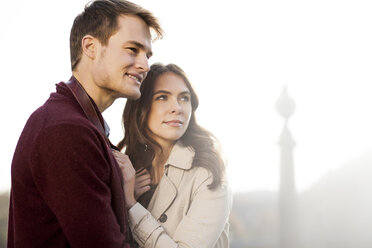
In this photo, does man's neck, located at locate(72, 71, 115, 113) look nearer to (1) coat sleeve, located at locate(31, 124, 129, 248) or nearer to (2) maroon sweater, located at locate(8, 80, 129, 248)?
(2) maroon sweater, located at locate(8, 80, 129, 248)

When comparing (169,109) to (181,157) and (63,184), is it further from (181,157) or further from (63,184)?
(63,184)

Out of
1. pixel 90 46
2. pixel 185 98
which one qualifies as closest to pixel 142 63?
pixel 90 46

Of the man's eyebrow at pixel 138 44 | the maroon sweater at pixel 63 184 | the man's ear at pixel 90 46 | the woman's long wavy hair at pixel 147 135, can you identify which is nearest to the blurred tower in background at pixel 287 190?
the woman's long wavy hair at pixel 147 135

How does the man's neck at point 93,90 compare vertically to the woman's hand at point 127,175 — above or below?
above

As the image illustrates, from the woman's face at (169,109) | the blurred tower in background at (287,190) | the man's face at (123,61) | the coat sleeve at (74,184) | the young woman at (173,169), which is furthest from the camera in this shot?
the blurred tower in background at (287,190)

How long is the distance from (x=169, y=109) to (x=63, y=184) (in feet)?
3.62

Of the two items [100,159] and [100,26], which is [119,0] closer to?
[100,26]

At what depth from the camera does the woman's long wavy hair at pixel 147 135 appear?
265 centimetres

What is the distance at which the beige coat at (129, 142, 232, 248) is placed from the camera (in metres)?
2.24

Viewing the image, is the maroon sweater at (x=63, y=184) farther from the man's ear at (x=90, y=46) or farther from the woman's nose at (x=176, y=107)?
the woman's nose at (x=176, y=107)

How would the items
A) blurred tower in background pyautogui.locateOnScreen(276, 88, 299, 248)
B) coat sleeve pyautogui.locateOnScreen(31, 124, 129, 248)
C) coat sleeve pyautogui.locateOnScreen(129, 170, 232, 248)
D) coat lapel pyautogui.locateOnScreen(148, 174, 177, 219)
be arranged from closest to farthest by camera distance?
coat sleeve pyautogui.locateOnScreen(31, 124, 129, 248) < coat sleeve pyautogui.locateOnScreen(129, 170, 232, 248) < coat lapel pyautogui.locateOnScreen(148, 174, 177, 219) < blurred tower in background pyautogui.locateOnScreen(276, 88, 299, 248)

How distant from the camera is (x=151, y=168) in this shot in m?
2.69

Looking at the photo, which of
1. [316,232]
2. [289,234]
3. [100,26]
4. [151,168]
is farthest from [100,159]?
[316,232]

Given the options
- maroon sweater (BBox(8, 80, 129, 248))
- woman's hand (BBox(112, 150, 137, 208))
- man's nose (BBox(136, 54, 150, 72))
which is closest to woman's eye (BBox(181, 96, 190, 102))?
man's nose (BBox(136, 54, 150, 72))
